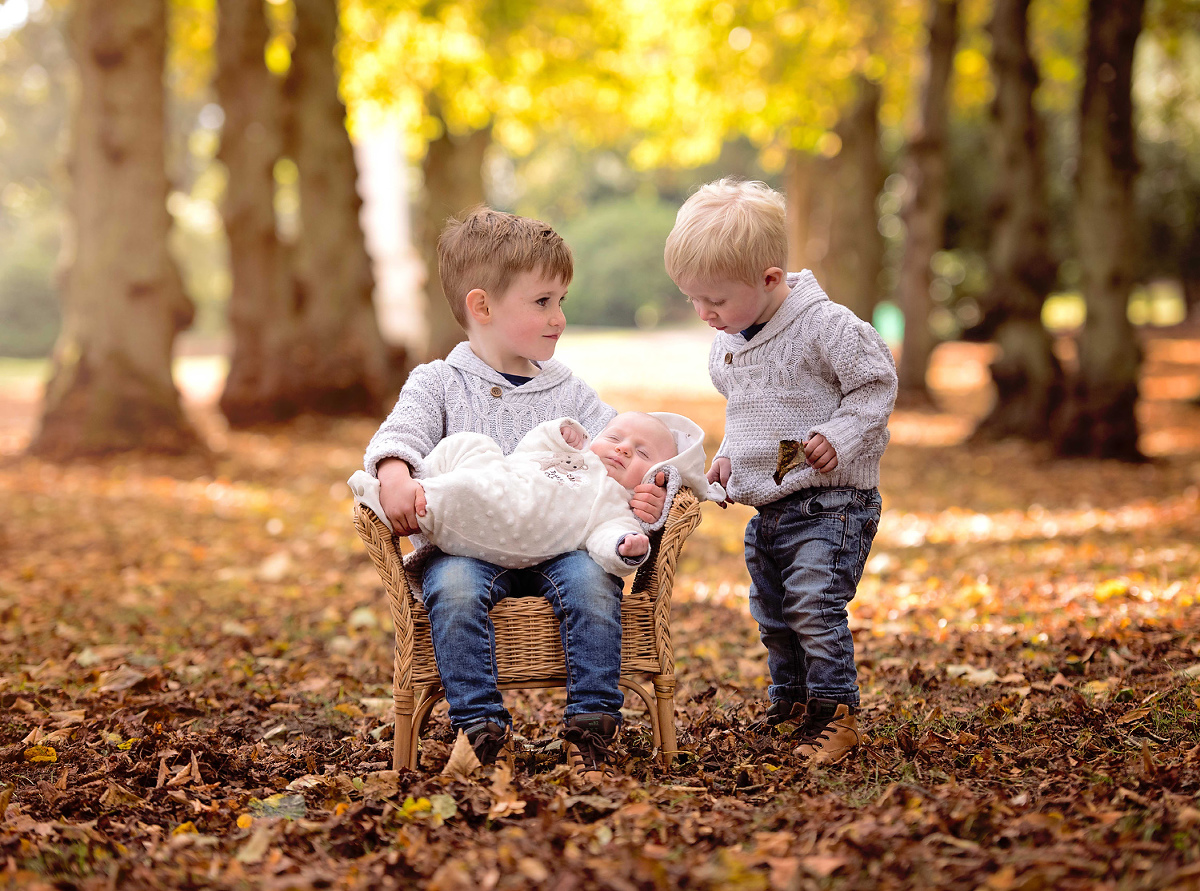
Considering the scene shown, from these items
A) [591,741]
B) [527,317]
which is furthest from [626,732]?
[527,317]

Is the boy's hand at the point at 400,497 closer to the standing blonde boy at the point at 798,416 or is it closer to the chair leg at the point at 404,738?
the chair leg at the point at 404,738

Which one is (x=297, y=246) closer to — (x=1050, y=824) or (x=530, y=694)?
(x=530, y=694)

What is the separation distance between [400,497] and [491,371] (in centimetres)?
58

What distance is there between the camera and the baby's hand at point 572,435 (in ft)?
11.4

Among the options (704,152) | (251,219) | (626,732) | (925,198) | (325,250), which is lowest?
(626,732)

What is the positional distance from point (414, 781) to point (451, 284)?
149 cm

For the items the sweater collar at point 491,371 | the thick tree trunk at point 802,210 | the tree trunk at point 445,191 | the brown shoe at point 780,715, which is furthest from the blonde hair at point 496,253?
the thick tree trunk at point 802,210

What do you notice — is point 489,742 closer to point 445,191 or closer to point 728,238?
point 728,238

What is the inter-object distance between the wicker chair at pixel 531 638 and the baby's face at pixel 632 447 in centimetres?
14

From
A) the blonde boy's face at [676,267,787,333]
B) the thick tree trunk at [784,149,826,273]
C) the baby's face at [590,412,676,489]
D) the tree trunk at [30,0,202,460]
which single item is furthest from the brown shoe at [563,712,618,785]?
the thick tree trunk at [784,149,826,273]

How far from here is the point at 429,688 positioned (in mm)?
3418

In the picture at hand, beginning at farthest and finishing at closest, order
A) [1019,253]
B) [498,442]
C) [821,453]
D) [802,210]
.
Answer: [802,210] < [1019,253] < [498,442] < [821,453]

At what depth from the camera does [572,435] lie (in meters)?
3.50

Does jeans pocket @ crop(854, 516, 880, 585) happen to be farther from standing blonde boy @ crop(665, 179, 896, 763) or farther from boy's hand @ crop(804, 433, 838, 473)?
boy's hand @ crop(804, 433, 838, 473)
